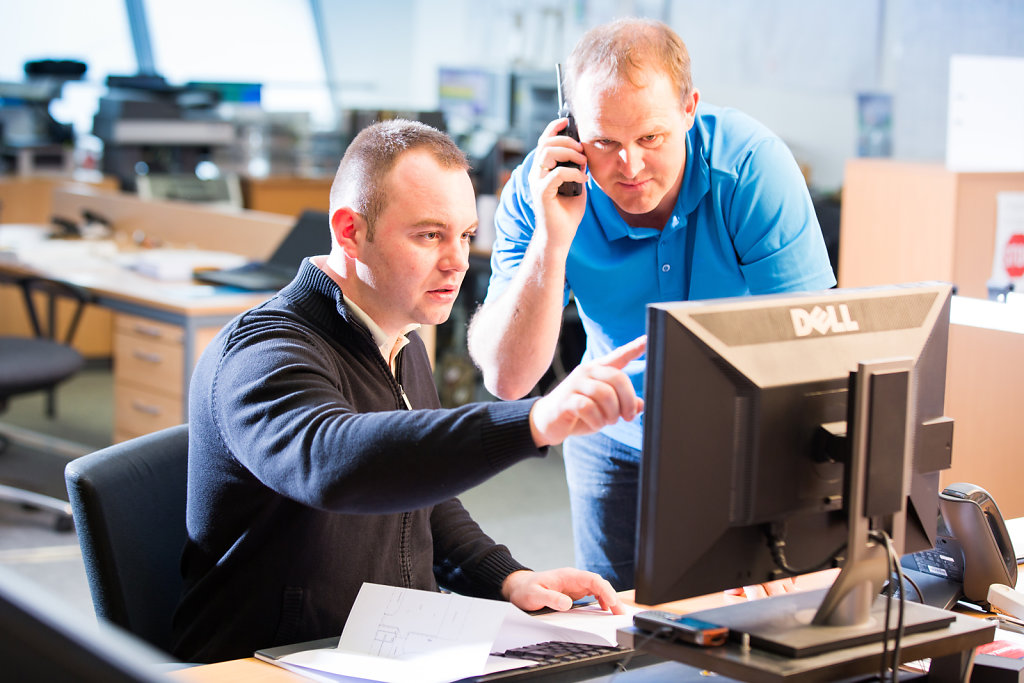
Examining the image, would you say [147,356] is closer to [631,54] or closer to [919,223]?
[919,223]

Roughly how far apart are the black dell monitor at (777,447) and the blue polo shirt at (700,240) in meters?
0.48

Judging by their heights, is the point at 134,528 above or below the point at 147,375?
above

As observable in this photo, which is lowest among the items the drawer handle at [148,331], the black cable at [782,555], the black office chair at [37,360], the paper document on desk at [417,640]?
the black office chair at [37,360]

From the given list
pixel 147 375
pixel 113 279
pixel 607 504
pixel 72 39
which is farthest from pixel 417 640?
pixel 72 39

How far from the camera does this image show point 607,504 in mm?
1848

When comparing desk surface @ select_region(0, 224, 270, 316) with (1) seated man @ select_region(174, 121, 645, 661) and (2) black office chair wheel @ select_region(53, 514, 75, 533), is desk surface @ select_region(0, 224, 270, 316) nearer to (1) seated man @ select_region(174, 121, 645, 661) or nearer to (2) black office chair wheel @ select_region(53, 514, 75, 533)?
(2) black office chair wheel @ select_region(53, 514, 75, 533)

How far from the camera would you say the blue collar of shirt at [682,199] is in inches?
67.0

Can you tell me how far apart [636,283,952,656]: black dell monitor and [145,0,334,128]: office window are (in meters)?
7.27

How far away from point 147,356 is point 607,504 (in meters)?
2.30

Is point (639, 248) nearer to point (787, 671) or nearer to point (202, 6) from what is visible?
point (787, 671)

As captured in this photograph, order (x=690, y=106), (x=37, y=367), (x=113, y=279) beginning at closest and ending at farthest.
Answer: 1. (x=690, y=106)
2. (x=37, y=367)
3. (x=113, y=279)

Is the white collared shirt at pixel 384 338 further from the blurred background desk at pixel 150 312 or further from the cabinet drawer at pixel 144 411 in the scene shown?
the cabinet drawer at pixel 144 411

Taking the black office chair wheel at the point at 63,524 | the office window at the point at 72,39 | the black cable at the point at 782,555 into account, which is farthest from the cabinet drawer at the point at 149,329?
the office window at the point at 72,39

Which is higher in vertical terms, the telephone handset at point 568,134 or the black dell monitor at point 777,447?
the telephone handset at point 568,134
